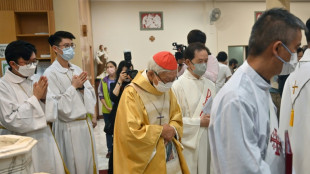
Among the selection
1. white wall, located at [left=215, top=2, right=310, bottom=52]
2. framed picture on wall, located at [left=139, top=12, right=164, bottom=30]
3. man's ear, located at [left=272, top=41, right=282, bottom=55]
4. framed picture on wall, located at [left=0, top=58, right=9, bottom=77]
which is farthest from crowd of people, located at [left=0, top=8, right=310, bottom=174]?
white wall, located at [left=215, top=2, right=310, bottom=52]

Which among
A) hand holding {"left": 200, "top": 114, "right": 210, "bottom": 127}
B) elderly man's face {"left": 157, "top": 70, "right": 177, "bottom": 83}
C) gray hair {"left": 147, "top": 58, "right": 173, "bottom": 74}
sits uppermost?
gray hair {"left": 147, "top": 58, "right": 173, "bottom": 74}

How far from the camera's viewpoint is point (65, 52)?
2846 mm

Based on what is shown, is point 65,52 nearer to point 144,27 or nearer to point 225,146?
point 225,146

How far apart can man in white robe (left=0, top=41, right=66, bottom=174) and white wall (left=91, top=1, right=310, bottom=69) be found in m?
6.43

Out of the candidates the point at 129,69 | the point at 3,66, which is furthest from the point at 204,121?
the point at 3,66

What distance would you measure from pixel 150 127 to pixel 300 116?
1.10 metres

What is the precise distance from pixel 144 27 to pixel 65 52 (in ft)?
20.7

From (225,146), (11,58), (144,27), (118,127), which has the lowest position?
(118,127)

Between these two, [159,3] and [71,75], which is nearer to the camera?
[71,75]

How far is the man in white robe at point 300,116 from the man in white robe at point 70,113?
1.94m

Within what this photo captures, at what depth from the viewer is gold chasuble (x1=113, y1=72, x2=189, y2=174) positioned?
1926 mm

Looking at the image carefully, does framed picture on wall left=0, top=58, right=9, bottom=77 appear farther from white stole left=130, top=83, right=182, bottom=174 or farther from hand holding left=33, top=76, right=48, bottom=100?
white stole left=130, top=83, right=182, bottom=174

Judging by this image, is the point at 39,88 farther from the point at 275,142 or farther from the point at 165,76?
the point at 275,142

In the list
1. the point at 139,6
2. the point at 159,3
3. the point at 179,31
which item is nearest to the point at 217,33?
the point at 179,31
